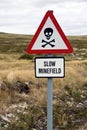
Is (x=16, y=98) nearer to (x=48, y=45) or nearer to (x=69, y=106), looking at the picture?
(x=69, y=106)

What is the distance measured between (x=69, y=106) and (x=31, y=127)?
9.07 ft

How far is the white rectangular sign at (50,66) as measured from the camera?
683 centimetres

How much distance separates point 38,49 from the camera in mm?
6887

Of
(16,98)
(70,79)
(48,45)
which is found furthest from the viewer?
(70,79)

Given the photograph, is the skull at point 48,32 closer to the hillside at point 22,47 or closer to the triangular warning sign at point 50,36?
the triangular warning sign at point 50,36

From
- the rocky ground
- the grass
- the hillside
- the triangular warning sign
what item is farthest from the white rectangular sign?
the hillside

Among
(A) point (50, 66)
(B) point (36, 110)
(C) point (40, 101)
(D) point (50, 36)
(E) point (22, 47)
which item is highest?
(E) point (22, 47)

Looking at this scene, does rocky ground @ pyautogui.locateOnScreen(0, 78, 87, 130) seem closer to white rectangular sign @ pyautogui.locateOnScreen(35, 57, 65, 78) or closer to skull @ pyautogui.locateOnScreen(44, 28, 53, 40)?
white rectangular sign @ pyautogui.locateOnScreen(35, 57, 65, 78)

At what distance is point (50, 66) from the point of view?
6.86 m

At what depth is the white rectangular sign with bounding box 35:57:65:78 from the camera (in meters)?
6.83

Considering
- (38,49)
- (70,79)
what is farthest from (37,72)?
(70,79)

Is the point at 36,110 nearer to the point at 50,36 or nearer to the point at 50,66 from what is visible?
the point at 50,66

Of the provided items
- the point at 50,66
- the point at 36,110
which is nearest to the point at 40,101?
the point at 36,110

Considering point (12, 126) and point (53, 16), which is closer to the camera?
point (53, 16)
